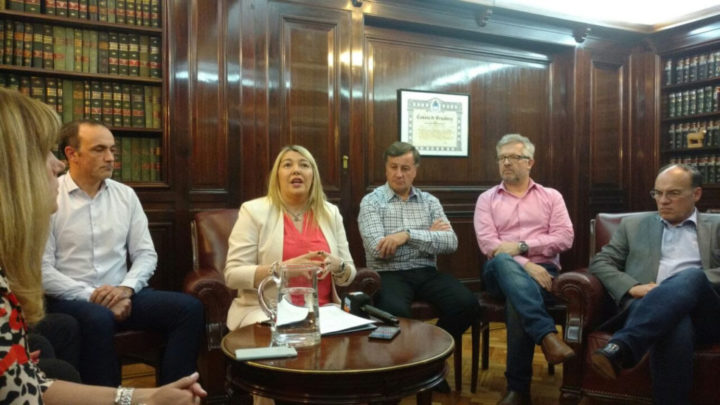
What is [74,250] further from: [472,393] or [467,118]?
[467,118]

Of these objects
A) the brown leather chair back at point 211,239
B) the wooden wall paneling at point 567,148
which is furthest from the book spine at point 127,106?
the wooden wall paneling at point 567,148

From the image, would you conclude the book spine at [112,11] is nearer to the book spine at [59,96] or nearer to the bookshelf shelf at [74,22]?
the bookshelf shelf at [74,22]

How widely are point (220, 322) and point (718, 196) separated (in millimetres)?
3707

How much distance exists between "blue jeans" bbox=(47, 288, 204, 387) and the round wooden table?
68 centimetres

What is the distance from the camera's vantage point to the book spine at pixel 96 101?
298 centimetres

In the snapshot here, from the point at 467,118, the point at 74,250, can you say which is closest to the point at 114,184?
the point at 74,250

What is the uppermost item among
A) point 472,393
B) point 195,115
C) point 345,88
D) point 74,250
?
point 345,88

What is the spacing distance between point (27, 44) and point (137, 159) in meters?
0.75

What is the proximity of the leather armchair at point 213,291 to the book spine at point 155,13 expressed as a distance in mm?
1218

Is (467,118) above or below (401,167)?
above

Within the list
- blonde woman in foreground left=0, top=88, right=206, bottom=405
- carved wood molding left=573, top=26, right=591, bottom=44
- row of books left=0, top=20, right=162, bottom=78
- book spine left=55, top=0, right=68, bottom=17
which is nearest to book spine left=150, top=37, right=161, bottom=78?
row of books left=0, top=20, right=162, bottom=78

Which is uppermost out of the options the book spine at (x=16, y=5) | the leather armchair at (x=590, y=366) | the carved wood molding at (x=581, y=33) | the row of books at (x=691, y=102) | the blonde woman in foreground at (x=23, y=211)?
the carved wood molding at (x=581, y=33)

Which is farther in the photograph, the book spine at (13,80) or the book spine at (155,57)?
the book spine at (155,57)

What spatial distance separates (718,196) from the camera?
4.15m
